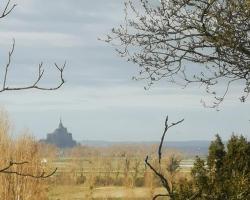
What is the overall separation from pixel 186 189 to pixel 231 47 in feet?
11.4

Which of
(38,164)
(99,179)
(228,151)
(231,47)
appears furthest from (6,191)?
(99,179)

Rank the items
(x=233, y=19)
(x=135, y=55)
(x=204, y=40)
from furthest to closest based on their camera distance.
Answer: (x=135, y=55)
(x=204, y=40)
(x=233, y=19)

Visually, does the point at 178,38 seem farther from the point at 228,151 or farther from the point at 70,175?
the point at 70,175

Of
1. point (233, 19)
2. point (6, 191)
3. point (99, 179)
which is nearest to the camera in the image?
point (233, 19)

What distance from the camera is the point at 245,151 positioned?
11.5 meters

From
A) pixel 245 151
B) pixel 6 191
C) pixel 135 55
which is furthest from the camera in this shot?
pixel 6 191

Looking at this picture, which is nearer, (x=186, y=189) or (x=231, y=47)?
(x=231, y=47)

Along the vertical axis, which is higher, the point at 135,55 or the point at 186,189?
the point at 135,55

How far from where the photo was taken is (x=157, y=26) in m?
9.52

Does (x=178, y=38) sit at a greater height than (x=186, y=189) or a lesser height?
greater

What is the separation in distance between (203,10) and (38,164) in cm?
1347

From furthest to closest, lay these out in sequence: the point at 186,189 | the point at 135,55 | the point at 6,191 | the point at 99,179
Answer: the point at 99,179 < the point at 6,191 < the point at 186,189 < the point at 135,55

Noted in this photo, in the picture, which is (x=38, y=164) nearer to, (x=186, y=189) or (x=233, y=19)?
(x=186, y=189)

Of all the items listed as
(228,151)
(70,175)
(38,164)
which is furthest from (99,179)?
(228,151)
